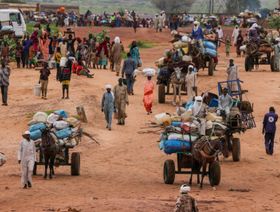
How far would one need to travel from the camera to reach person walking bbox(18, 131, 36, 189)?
21703mm

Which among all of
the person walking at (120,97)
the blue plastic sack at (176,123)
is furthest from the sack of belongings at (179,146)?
the person walking at (120,97)

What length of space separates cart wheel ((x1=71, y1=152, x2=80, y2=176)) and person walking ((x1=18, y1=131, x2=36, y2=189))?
183 cm

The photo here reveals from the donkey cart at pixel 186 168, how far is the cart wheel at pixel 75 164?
2.02 m

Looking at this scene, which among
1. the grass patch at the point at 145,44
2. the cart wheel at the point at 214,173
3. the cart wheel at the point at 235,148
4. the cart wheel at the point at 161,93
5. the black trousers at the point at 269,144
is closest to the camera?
the cart wheel at the point at 214,173

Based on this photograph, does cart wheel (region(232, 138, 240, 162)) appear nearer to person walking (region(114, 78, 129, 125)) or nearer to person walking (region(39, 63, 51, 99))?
person walking (region(114, 78, 129, 125))

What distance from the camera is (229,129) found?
2586cm

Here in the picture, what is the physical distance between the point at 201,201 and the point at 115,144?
837 centimetres

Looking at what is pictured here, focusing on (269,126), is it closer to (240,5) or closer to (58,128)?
(58,128)

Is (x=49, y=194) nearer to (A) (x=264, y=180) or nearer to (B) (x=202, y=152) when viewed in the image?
(B) (x=202, y=152)

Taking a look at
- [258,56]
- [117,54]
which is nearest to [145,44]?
[258,56]

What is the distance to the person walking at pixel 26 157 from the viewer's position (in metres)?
Answer: 21.7

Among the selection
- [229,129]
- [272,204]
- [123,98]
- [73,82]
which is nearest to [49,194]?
[272,204]

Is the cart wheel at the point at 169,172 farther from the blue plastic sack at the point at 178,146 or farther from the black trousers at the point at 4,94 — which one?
the black trousers at the point at 4,94

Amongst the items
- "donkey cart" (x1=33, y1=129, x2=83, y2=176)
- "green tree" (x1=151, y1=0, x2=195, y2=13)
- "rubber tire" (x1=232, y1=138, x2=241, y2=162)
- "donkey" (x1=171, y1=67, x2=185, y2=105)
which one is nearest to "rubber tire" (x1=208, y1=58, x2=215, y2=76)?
"donkey" (x1=171, y1=67, x2=185, y2=105)
